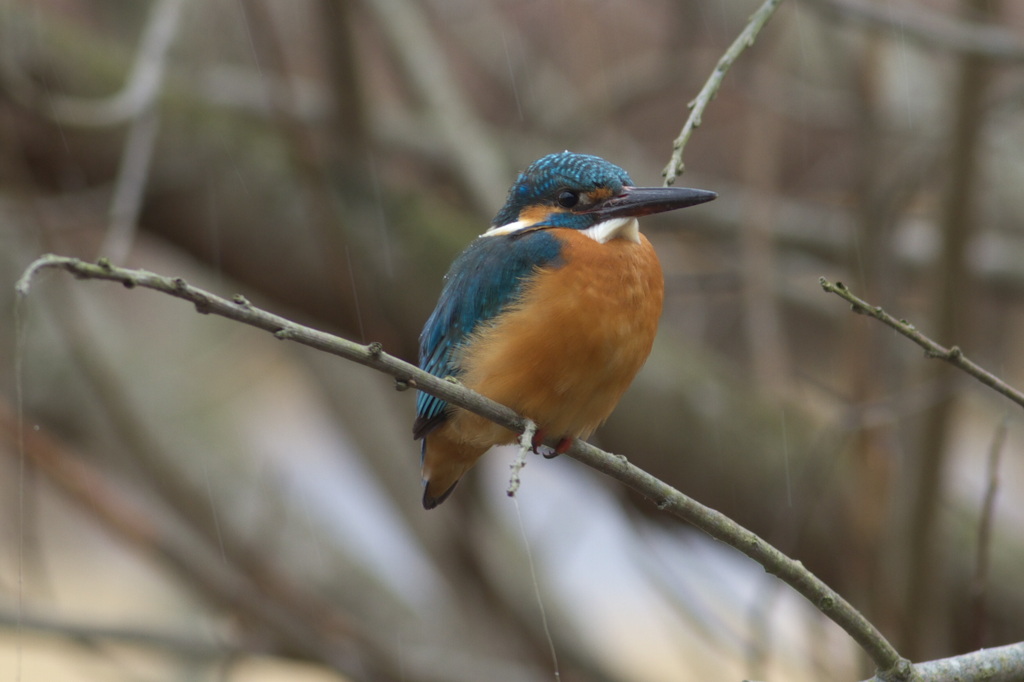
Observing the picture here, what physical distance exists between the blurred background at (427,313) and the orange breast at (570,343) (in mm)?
1116

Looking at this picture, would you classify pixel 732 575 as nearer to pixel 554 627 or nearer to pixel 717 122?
pixel 554 627

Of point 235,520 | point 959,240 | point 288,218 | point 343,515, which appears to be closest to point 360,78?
point 288,218

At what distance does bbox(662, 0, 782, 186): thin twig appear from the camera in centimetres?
169

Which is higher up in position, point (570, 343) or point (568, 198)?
point (568, 198)

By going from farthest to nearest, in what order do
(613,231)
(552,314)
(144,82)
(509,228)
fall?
1. (144,82)
2. (509,228)
3. (613,231)
4. (552,314)

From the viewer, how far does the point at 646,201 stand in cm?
245

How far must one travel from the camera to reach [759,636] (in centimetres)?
319

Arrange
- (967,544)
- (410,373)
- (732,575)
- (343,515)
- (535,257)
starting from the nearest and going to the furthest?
1. (410,373)
2. (535,257)
3. (967,544)
4. (732,575)
5. (343,515)

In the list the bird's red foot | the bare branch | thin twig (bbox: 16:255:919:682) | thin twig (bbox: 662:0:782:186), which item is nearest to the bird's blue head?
the bird's red foot

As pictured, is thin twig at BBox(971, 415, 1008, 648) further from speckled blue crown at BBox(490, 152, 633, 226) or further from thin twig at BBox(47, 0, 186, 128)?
thin twig at BBox(47, 0, 186, 128)

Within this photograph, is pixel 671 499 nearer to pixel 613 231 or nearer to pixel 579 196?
pixel 613 231

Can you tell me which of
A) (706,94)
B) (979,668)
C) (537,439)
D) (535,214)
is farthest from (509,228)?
(979,668)

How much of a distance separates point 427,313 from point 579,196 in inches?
65.9

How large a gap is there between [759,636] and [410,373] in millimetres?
2046
